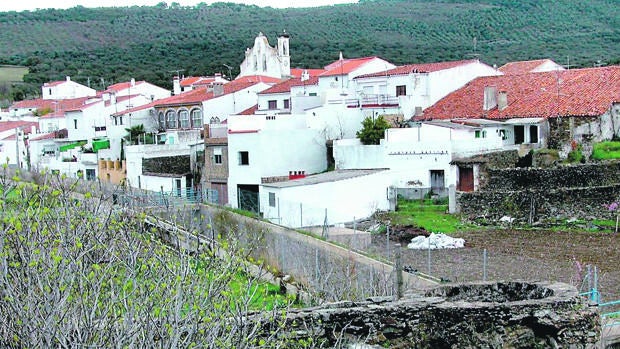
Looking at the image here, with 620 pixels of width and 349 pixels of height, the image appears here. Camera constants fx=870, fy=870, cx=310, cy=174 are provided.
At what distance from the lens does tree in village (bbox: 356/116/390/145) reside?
31000mm

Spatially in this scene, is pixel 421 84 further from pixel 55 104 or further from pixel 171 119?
pixel 55 104

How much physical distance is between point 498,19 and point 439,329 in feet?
313

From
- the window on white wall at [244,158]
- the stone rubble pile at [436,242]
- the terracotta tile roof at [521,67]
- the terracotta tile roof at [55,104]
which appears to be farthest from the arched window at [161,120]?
the stone rubble pile at [436,242]

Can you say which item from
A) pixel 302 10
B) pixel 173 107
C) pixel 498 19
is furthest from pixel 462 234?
pixel 302 10

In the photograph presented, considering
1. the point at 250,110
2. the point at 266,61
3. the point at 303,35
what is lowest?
the point at 250,110

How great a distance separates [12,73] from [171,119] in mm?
50619

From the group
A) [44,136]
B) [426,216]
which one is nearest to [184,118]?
[44,136]

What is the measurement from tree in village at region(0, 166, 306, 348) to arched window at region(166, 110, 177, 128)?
30.4 meters

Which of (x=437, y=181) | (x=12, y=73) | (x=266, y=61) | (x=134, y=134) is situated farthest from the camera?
(x=12, y=73)

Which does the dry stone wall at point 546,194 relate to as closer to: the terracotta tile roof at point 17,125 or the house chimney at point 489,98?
the house chimney at point 489,98

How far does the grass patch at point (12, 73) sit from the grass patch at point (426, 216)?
63.0 m

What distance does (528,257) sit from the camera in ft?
69.9

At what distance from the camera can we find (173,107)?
131 feet

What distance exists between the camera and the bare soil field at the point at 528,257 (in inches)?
754
